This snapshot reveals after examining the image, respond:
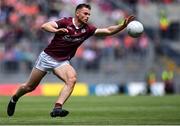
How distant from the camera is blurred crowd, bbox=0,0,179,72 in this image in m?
31.2

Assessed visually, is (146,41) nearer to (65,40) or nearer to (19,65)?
(19,65)

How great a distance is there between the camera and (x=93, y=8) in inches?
1363

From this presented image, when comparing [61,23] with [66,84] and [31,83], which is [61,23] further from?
[31,83]

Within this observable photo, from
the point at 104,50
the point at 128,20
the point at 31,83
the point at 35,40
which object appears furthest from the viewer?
the point at 35,40

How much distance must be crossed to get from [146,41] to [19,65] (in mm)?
6887

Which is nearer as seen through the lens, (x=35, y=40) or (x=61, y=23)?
(x=61, y=23)

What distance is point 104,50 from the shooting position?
105 ft

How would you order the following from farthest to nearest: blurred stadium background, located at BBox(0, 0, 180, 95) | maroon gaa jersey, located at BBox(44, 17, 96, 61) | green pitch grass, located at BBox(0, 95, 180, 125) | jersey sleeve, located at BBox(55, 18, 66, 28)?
blurred stadium background, located at BBox(0, 0, 180, 95), maroon gaa jersey, located at BBox(44, 17, 96, 61), jersey sleeve, located at BBox(55, 18, 66, 28), green pitch grass, located at BBox(0, 95, 180, 125)

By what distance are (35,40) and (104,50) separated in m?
3.47

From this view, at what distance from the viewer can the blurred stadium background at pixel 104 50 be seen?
31.5m

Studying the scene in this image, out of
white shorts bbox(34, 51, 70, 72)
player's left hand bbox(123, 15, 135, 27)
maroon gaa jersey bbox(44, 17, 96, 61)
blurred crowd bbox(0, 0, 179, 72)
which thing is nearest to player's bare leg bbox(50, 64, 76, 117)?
white shorts bbox(34, 51, 70, 72)

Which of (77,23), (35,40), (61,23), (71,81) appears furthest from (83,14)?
(35,40)

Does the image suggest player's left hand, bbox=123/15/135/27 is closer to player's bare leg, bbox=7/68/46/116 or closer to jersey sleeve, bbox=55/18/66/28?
jersey sleeve, bbox=55/18/66/28

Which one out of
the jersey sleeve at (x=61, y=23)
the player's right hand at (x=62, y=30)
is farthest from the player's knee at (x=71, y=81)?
the jersey sleeve at (x=61, y=23)
